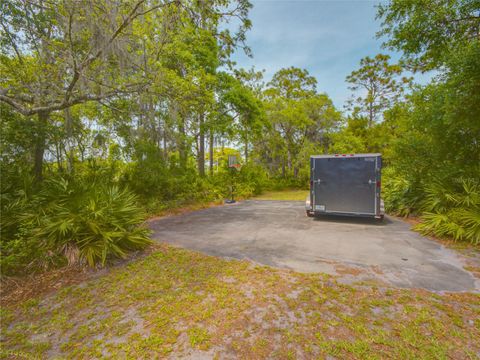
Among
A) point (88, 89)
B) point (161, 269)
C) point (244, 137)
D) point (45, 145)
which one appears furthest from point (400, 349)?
point (244, 137)

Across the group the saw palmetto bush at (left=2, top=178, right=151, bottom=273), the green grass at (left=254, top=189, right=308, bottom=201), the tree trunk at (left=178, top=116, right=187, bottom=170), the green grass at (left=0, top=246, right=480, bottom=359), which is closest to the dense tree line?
the saw palmetto bush at (left=2, top=178, right=151, bottom=273)

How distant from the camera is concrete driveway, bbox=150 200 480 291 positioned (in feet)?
10.4

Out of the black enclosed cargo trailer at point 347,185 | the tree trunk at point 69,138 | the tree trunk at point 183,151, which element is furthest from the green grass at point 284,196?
the tree trunk at point 69,138

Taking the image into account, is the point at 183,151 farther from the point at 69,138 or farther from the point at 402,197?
the point at 402,197

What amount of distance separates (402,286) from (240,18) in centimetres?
633

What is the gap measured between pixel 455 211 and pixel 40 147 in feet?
33.7

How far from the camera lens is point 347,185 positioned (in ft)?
20.6

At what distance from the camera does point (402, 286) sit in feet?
9.27

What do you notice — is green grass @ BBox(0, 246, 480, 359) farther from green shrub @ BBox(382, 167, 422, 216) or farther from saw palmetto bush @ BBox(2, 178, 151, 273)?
green shrub @ BBox(382, 167, 422, 216)

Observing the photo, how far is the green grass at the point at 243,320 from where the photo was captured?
188cm

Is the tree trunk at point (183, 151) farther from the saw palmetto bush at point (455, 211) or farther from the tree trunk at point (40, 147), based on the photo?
the saw palmetto bush at point (455, 211)

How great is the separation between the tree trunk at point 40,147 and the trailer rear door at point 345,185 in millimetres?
7502

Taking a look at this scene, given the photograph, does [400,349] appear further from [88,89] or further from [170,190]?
[170,190]

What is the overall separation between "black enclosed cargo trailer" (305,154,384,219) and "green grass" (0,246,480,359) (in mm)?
3680
